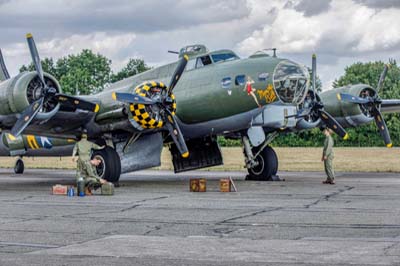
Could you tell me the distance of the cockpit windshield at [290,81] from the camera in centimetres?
2245

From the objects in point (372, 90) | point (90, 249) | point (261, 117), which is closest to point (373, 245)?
point (90, 249)

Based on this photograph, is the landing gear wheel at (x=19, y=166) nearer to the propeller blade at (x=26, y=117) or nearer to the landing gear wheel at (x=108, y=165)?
the landing gear wheel at (x=108, y=165)

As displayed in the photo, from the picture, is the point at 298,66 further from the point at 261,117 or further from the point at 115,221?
the point at 115,221

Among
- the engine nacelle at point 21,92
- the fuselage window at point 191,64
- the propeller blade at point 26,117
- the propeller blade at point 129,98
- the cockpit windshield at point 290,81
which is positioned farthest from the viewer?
the fuselage window at point 191,64

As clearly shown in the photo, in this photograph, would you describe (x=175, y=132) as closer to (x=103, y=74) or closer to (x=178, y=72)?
(x=178, y=72)

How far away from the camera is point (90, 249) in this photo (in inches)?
402

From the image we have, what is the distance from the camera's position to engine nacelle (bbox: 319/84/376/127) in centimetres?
2834

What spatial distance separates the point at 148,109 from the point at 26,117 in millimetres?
3580

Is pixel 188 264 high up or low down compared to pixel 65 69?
down

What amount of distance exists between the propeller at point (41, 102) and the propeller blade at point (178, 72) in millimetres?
2403

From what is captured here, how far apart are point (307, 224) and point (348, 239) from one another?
202 centimetres

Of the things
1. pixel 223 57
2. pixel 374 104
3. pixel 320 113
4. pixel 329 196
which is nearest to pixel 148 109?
pixel 223 57

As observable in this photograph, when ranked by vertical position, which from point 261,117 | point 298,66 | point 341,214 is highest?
point 298,66

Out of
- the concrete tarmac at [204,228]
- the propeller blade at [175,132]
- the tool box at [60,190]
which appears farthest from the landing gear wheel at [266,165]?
the tool box at [60,190]
